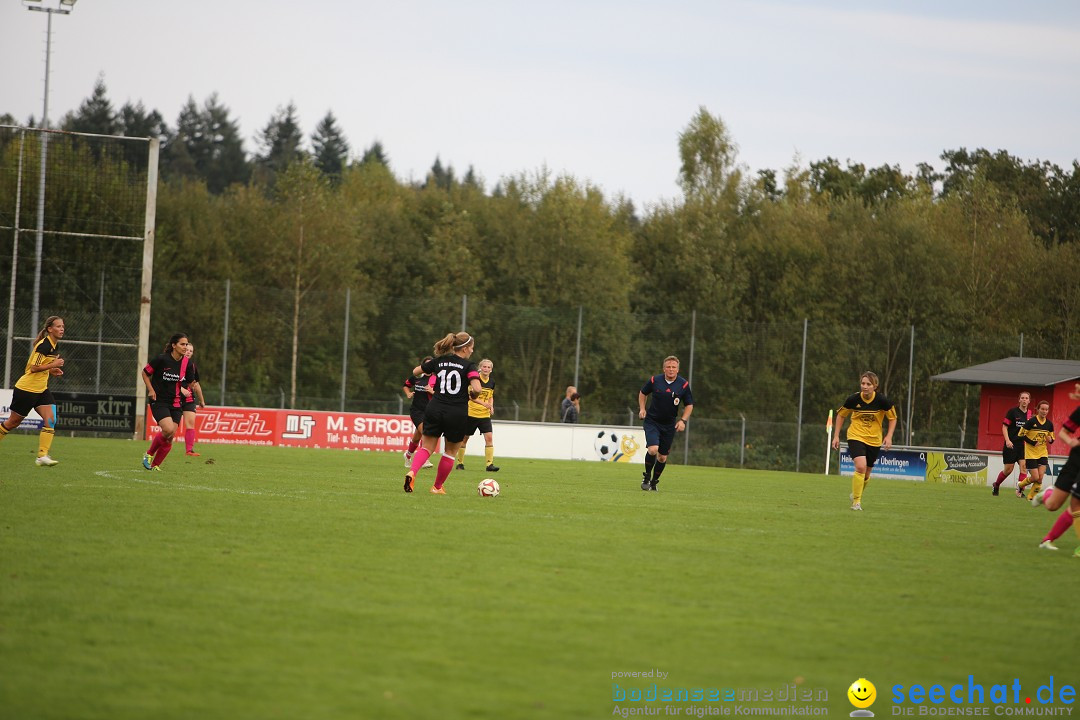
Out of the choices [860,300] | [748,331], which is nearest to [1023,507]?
[748,331]

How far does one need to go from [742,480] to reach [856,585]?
16506 mm

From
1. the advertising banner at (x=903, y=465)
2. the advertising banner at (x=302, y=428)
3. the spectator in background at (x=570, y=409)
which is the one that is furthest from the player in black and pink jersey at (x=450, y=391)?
the advertising banner at (x=903, y=465)

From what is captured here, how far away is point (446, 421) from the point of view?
14273 mm

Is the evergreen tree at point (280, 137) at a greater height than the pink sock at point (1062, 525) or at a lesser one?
greater

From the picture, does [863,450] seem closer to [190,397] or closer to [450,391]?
[450,391]

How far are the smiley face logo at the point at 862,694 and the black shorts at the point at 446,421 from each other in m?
8.89

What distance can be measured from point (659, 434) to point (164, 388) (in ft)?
25.4

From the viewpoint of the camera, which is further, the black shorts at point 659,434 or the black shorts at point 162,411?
the black shorts at point 659,434

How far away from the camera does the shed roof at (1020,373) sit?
33406mm

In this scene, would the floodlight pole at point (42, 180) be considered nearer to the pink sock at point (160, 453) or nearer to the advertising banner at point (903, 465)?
the pink sock at point (160, 453)

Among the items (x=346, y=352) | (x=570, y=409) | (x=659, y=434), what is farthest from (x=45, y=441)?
(x=346, y=352)

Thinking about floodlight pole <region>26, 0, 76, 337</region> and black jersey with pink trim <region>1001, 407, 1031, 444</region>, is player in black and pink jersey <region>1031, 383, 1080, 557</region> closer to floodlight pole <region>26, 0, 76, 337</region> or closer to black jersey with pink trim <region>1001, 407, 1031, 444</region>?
black jersey with pink trim <region>1001, 407, 1031, 444</region>

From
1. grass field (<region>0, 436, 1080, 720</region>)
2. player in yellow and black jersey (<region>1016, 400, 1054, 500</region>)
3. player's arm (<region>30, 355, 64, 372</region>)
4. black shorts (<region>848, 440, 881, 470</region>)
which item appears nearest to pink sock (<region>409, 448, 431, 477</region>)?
grass field (<region>0, 436, 1080, 720</region>)

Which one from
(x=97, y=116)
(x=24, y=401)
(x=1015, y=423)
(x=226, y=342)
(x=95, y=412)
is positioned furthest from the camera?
(x=97, y=116)
